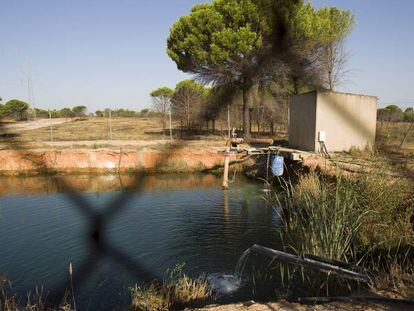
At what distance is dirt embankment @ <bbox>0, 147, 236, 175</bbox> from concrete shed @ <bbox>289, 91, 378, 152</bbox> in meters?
4.37

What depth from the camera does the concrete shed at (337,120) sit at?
1232 centimetres

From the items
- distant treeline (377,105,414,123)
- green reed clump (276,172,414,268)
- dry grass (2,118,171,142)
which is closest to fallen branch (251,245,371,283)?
green reed clump (276,172,414,268)

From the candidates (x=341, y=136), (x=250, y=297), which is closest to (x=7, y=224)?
(x=250, y=297)

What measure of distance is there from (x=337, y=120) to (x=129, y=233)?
A: 8518 mm

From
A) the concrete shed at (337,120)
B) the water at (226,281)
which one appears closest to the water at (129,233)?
the water at (226,281)

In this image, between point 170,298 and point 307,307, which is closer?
point 307,307

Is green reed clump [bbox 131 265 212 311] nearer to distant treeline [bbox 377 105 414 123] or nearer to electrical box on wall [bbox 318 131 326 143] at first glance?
electrical box on wall [bbox 318 131 326 143]

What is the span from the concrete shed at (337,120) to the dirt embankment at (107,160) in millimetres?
4367

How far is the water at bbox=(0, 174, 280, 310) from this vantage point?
5.68 meters

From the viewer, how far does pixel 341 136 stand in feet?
41.5

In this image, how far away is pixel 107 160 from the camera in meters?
15.7

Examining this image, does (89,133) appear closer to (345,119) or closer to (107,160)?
(107,160)

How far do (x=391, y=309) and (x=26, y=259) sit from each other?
20.1 feet

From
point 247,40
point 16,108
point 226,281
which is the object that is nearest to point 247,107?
point 247,40
